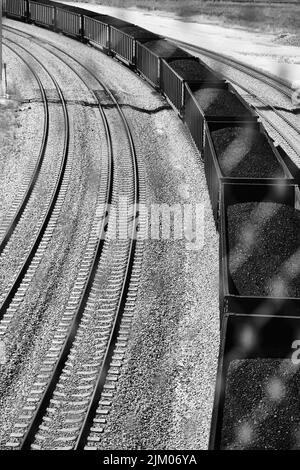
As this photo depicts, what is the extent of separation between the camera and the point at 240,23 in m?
68.8

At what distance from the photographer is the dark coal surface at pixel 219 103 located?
964 inches

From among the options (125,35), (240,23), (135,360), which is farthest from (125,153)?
(240,23)

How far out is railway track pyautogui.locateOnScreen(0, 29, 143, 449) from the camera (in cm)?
1220

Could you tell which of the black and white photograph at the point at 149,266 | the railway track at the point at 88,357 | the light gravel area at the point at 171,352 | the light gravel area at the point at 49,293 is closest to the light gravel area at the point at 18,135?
the black and white photograph at the point at 149,266

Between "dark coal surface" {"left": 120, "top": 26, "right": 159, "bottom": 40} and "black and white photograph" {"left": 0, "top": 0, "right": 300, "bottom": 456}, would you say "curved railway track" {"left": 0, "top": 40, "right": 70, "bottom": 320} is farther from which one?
"dark coal surface" {"left": 120, "top": 26, "right": 159, "bottom": 40}

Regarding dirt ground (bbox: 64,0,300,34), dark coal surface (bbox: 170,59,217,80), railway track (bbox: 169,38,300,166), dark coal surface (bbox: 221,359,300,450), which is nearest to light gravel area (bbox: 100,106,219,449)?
dark coal surface (bbox: 221,359,300,450)

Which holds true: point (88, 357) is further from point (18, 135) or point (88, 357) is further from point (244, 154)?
point (18, 135)

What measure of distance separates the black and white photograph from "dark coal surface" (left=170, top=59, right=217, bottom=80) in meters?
0.16

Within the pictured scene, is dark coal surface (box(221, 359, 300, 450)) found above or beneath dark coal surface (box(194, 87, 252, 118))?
beneath

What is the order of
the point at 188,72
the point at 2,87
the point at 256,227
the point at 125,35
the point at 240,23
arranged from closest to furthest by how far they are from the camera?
the point at 256,227 < the point at 188,72 < the point at 2,87 < the point at 125,35 < the point at 240,23

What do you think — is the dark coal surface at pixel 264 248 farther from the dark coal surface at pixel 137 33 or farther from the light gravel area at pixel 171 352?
the dark coal surface at pixel 137 33

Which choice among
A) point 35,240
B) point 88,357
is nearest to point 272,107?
point 35,240

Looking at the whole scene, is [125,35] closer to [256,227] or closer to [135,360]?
[256,227]
